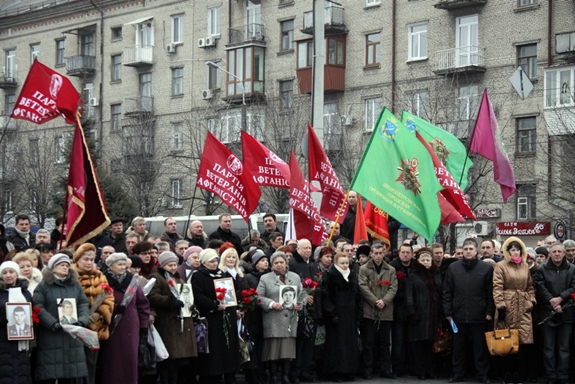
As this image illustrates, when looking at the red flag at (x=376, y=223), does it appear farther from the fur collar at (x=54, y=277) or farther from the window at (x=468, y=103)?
the window at (x=468, y=103)

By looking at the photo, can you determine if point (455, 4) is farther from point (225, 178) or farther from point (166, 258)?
point (166, 258)

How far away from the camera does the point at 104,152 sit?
169 ft

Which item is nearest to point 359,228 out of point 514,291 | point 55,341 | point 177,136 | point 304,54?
point 514,291

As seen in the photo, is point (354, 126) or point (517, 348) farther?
point (354, 126)

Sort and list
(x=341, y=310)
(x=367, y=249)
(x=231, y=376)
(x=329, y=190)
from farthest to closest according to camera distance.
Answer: (x=329, y=190) → (x=367, y=249) → (x=341, y=310) → (x=231, y=376)

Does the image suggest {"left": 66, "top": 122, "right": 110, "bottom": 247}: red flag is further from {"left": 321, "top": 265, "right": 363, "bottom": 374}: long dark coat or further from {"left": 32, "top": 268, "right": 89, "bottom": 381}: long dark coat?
{"left": 321, "top": 265, "right": 363, "bottom": 374}: long dark coat

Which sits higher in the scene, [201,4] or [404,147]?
[201,4]

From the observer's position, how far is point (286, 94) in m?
47.0

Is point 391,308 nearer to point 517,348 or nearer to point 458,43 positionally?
point 517,348

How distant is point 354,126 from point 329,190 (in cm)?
2749

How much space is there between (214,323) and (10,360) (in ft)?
10.2

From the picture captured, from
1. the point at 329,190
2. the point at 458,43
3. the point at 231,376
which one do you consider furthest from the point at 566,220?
the point at 231,376

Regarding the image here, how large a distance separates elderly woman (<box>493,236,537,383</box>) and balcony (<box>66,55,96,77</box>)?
143 feet

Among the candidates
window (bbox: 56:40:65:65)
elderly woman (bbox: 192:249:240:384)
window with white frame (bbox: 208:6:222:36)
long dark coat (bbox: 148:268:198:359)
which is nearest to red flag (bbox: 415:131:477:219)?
elderly woman (bbox: 192:249:240:384)
